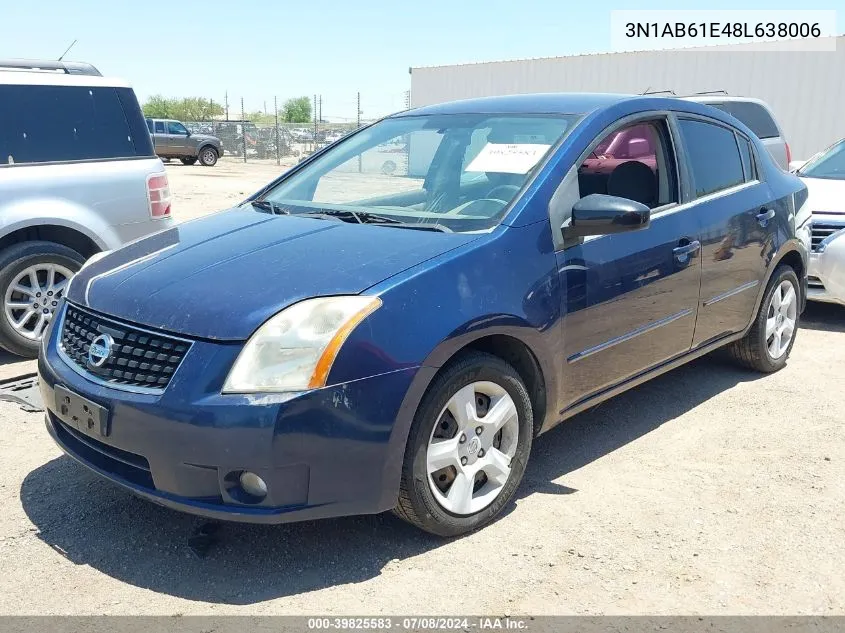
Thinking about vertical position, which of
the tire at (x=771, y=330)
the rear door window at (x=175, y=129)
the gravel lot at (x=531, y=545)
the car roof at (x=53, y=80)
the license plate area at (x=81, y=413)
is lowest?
the gravel lot at (x=531, y=545)

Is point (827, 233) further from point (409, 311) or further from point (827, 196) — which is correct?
point (409, 311)

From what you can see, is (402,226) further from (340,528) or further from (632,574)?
(632,574)

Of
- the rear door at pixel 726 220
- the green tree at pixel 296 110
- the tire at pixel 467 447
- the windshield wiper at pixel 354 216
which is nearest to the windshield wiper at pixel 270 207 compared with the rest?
the windshield wiper at pixel 354 216

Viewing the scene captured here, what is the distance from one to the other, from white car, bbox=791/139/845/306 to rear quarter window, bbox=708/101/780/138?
2979mm

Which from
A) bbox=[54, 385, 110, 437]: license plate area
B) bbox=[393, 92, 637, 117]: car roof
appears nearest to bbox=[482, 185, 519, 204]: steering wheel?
bbox=[393, 92, 637, 117]: car roof

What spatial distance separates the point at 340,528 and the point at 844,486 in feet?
7.58

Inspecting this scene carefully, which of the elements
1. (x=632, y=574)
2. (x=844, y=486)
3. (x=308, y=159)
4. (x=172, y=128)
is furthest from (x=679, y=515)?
(x=172, y=128)

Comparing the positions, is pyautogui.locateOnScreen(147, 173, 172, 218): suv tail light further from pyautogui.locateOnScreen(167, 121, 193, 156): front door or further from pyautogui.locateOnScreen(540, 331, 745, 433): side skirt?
pyautogui.locateOnScreen(167, 121, 193, 156): front door

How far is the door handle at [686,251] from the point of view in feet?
13.3

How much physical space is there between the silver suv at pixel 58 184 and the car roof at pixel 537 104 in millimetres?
2479

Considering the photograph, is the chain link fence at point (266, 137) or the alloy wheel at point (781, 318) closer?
the alloy wheel at point (781, 318)

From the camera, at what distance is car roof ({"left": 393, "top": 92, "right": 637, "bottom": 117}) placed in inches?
155

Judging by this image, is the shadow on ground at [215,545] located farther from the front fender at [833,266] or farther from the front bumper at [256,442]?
the front fender at [833,266]

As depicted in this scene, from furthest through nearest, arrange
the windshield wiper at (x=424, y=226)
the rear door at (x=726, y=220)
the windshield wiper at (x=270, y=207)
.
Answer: the rear door at (x=726, y=220)
the windshield wiper at (x=270, y=207)
the windshield wiper at (x=424, y=226)
